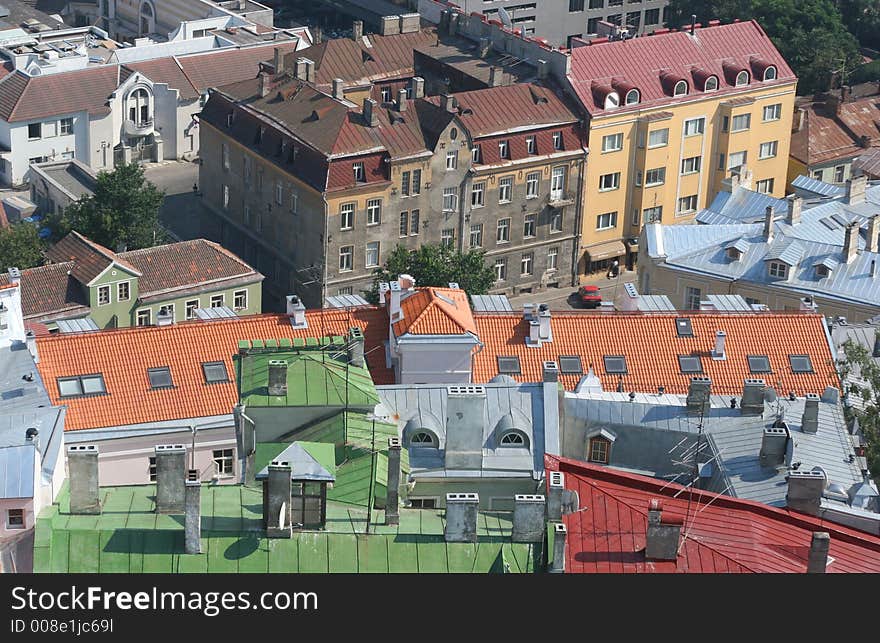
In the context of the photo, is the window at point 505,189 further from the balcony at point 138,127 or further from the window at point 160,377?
the window at point 160,377

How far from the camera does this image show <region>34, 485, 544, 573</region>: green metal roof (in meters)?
51.9

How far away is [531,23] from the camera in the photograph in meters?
176

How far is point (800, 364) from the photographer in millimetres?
82250

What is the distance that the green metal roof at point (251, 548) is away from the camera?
170 feet

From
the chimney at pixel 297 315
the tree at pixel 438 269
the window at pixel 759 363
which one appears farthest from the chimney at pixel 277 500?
the tree at pixel 438 269

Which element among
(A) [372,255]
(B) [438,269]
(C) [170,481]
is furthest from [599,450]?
(A) [372,255]

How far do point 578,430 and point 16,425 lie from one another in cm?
2328

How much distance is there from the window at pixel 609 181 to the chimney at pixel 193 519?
79282 millimetres

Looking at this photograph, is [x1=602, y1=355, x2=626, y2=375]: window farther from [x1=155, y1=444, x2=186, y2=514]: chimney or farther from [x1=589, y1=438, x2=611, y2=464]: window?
[x1=155, y1=444, x2=186, y2=514]: chimney

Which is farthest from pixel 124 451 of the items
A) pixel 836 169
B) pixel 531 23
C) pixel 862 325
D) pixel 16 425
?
pixel 531 23

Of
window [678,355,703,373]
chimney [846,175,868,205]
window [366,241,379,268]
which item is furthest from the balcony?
window [678,355,703,373]

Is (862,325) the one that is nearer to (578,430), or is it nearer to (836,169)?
(578,430)

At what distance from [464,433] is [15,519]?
70.2 feet

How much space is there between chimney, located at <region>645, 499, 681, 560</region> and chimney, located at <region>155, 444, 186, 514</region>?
15017 millimetres
